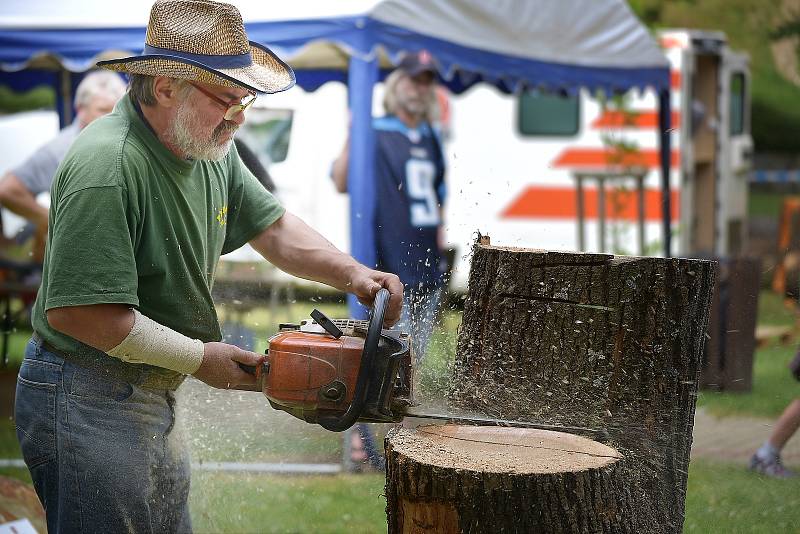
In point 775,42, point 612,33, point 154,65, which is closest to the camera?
point 154,65

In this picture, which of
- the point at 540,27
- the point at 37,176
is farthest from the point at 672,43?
the point at 37,176

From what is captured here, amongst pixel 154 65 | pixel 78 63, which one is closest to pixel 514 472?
pixel 154 65

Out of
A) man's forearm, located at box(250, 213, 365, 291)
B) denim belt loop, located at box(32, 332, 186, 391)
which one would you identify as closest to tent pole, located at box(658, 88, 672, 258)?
man's forearm, located at box(250, 213, 365, 291)

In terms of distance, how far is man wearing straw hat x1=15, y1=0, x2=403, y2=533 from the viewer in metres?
2.48

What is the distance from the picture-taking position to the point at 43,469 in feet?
8.90

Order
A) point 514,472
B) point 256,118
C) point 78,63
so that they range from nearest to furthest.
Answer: point 514,472 < point 256,118 < point 78,63

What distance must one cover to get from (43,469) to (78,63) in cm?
339

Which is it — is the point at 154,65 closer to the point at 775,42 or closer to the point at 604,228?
the point at 604,228

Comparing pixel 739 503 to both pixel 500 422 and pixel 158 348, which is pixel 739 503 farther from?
pixel 158 348

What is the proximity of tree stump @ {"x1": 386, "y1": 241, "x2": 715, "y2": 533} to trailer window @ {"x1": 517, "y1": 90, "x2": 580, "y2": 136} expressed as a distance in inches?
299

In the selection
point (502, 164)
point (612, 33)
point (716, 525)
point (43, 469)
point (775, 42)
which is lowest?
point (716, 525)

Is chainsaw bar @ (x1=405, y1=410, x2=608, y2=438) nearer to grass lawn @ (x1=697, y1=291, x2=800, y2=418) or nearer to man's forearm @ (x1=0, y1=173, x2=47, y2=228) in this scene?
grass lawn @ (x1=697, y1=291, x2=800, y2=418)

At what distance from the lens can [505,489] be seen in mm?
2393

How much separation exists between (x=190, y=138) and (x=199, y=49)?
25 centimetres
